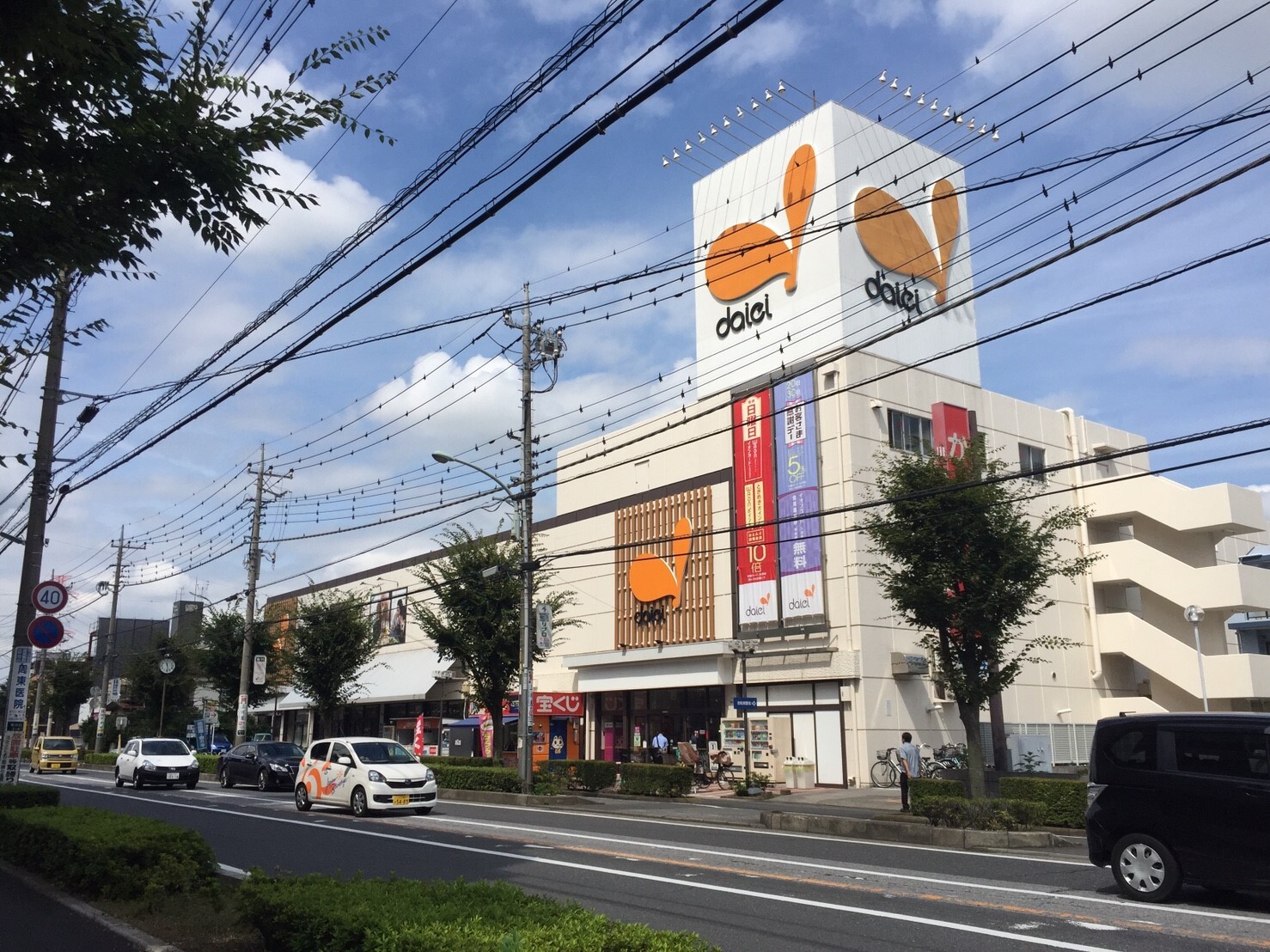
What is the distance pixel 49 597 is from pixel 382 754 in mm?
7281

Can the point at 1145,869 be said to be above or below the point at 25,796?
below

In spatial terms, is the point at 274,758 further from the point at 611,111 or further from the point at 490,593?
the point at 611,111

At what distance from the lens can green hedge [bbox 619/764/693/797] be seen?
2734cm

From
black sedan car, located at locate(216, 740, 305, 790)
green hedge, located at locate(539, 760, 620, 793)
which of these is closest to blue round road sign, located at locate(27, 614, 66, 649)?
black sedan car, located at locate(216, 740, 305, 790)

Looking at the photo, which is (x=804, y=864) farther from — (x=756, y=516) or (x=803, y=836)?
(x=756, y=516)

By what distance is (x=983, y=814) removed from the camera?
16859 mm

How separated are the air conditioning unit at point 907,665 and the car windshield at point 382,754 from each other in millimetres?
15693

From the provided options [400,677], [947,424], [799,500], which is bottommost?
[400,677]

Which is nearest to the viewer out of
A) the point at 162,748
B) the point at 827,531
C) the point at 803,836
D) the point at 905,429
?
the point at 803,836

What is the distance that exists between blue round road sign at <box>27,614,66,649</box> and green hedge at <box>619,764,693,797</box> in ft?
52.0

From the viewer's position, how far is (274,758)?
2928cm

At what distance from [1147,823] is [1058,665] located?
28.4m

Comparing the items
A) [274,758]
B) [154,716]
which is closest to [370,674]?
[154,716]

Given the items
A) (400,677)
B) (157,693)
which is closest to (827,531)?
(400,677)
